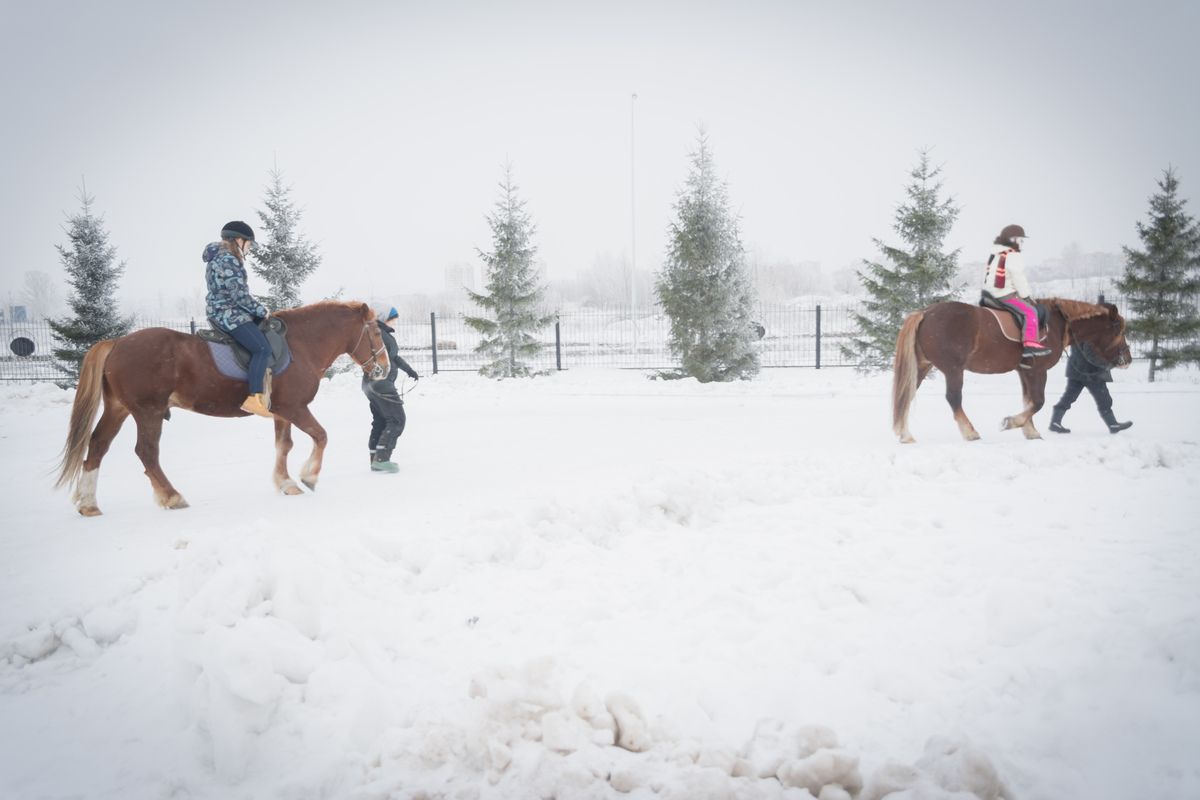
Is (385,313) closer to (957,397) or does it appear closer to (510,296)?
(957,397)

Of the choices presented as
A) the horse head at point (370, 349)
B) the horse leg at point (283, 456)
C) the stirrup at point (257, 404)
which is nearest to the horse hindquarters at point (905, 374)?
the horse head at point (370, 349)

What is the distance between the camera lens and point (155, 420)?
5695 millimetres

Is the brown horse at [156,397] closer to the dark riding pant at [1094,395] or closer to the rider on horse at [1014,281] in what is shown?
the rider on horse at [1014,281]

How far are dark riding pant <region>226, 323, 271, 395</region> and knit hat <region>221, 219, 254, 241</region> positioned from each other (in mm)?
888

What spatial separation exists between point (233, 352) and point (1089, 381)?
1075cm

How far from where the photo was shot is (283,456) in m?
6.38

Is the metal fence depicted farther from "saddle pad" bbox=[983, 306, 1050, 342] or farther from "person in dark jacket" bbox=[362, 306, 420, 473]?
"person in dark jacket" bbox=[362, 306, 420, 473]

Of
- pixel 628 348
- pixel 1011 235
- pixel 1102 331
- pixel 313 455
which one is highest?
pixel 1011 235

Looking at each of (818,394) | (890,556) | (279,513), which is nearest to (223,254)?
(279,513)

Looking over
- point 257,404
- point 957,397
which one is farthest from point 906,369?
point 257,404

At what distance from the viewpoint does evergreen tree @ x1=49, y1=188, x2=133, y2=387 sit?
18047mm

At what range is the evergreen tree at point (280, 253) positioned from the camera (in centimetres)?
1784

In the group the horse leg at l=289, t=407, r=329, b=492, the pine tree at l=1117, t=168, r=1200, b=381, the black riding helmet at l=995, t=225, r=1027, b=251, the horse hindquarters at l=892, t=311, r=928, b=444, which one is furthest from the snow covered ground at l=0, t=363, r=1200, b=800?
the pine tree at l=1117, t=168, r=1200, b=381

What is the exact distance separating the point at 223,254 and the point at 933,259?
665 inches
